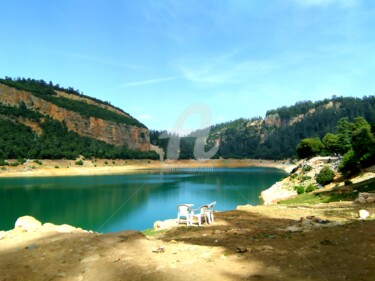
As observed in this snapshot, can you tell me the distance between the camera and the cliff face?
397 feet

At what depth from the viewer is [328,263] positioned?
20.6 ft

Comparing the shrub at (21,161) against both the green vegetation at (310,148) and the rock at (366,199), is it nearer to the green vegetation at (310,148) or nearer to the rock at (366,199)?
the green vegetation at (310,148)

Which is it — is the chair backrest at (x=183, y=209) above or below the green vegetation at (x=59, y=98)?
below

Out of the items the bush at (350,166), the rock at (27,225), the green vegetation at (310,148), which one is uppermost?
the green vegetation at (310,148)

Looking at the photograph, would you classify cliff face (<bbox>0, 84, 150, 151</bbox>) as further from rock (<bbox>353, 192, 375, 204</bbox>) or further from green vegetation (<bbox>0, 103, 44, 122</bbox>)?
rock (<bbox>353, 192, 375, 204</bbox>)

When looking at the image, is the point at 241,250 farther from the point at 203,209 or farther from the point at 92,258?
the point at 203,209

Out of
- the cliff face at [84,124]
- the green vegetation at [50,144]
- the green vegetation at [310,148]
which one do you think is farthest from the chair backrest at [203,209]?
the cliff face at [84,124]

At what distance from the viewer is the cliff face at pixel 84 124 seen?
121 meters

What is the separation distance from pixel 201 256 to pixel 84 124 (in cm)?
13919

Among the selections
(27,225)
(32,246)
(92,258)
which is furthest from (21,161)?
(92,258)

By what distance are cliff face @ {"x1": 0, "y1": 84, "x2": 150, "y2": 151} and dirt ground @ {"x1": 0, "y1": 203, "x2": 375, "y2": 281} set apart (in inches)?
4592

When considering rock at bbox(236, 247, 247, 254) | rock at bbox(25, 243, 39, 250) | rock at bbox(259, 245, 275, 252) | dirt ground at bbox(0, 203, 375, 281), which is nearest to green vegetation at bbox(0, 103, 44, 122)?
dirt ground at bbox(0, 203, 375, 281)

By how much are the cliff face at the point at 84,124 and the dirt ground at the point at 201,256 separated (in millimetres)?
116644

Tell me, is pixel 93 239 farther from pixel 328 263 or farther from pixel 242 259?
pixel 328 263
